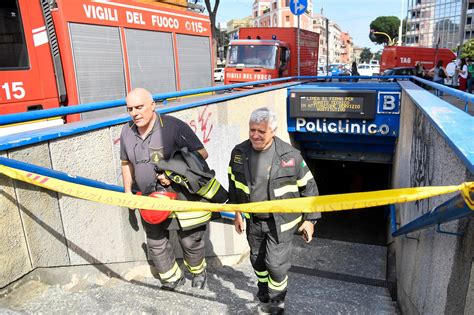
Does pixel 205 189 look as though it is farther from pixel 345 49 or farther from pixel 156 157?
pixel 345 49

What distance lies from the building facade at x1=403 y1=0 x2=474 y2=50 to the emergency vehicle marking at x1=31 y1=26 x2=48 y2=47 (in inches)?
746

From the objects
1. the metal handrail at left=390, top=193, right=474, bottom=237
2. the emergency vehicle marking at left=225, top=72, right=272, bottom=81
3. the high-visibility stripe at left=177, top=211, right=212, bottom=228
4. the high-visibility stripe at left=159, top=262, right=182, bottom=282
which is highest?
the emergency vehicle marking at left=225, top=72, right=272, bottom=81

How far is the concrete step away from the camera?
7.84 feet

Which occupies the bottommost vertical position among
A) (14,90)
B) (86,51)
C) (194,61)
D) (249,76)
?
(249,76)

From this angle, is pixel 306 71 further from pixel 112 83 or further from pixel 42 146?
pixel 42 146

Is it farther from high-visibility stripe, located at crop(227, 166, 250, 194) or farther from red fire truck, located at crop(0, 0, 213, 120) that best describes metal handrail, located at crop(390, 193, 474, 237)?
red fire truck, located at crop(0, 0, 213, 120)

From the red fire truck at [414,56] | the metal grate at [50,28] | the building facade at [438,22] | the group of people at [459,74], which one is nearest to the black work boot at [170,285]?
the metal grate at [50,28]

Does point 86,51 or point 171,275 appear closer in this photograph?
point 171,275

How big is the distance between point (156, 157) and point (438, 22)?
75.6 meters

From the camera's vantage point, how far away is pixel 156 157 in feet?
9.63

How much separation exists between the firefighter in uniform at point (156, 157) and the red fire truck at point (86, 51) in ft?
9.25

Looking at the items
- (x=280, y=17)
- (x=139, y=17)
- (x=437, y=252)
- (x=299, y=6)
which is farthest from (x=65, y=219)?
(x=280, y=17)

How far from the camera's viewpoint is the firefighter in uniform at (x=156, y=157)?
9.48 ft

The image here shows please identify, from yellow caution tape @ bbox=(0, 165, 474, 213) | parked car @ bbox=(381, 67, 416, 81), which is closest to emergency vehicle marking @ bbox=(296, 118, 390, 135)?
yellow caution tape @ bbox=(0, 165, 474, 213)
